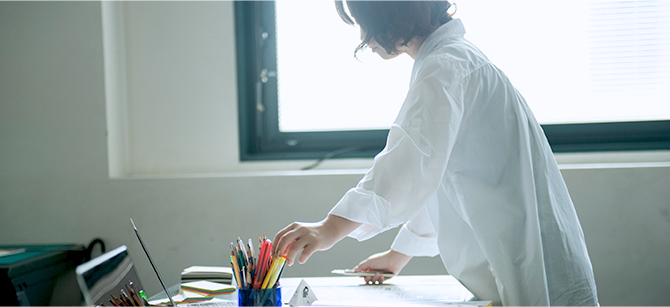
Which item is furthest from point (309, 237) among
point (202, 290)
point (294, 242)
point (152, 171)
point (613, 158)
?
point (613, 158)

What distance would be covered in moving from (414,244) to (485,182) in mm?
319

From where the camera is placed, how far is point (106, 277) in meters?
0.67

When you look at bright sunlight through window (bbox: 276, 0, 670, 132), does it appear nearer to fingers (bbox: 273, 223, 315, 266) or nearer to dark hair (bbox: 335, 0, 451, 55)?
dark hair (bbox: 335, 0, 451, 55)

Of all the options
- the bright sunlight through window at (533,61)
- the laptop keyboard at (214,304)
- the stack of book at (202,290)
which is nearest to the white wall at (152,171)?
the bright sunlight through window at (533,61)

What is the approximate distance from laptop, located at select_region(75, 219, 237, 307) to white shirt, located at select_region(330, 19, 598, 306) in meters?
0.38

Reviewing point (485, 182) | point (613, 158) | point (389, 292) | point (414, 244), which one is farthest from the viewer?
point (613, 158)

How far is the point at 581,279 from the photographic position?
780 millimetres

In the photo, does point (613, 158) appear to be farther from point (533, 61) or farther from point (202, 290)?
point (202, 290)

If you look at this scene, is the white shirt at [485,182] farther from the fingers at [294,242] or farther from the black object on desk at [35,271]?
the black object on desk at [35,271]

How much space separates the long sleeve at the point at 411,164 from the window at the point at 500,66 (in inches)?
37.8

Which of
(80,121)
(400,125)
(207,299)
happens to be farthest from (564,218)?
(80,121)

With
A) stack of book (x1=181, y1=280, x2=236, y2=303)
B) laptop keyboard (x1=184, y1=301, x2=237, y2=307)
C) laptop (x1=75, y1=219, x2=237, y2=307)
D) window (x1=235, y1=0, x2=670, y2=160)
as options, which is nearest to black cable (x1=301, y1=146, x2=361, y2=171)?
window (x1=235, y1=0, x2=670, y2=160)

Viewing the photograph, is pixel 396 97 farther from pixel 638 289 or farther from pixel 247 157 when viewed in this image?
pixel 638 289

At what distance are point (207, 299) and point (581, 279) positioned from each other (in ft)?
2.36
